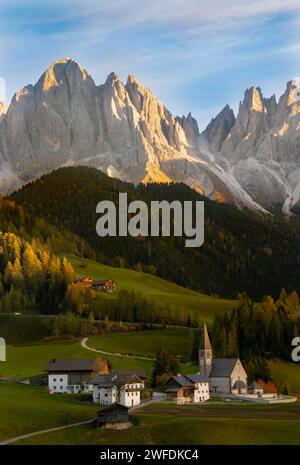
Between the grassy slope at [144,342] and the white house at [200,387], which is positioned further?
the grassy slope at [144,342]

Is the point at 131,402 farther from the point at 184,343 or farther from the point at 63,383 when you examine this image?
the point at 184,343

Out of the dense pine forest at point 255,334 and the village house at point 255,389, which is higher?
the dense pine forest at point 255,334

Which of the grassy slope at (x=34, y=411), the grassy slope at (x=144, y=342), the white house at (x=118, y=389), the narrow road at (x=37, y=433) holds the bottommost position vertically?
the narrow road at (x=37, y=433)

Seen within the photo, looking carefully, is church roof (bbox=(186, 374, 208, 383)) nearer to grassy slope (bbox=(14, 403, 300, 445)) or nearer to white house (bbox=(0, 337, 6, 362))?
grassy slope (bbox=(14, 403, 300, 445))

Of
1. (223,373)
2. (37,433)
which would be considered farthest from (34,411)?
(223,373)

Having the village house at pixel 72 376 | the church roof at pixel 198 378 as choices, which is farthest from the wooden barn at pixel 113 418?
the village house at pixel 72 376

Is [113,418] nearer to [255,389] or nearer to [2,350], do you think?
[255,389]

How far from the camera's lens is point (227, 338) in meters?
177

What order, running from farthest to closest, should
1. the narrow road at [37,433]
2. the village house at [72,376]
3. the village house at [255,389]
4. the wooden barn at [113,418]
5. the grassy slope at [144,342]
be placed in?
the grassy slope at [144,342] < the village house at [72,376] < the village house at [255,389] < the wooden barn at [113,418] < the narrow road at [37,433]

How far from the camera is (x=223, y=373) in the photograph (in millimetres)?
149625

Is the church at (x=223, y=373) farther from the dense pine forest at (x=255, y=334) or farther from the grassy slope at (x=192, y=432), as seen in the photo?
the grassy slope at (x=192, y=432)

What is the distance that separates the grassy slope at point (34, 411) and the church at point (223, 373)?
81.1 feet

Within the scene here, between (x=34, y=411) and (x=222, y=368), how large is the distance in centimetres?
4321

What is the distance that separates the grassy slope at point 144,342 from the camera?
7205 inches
